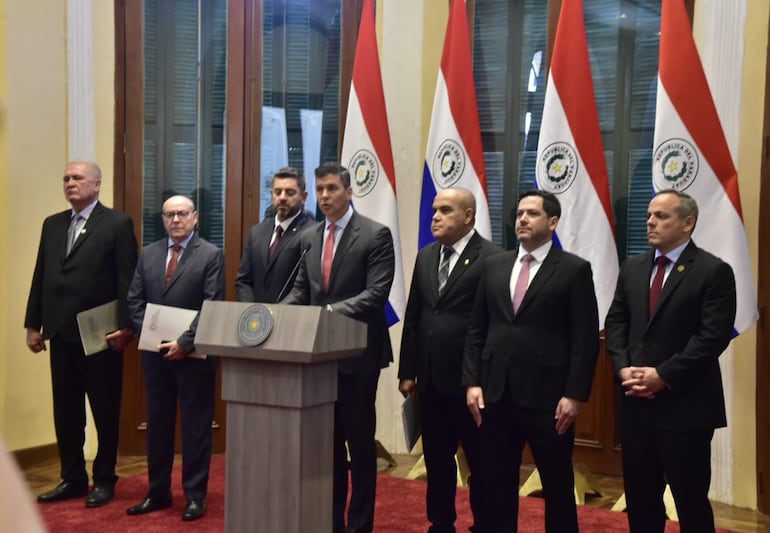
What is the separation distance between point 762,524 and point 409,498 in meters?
1.62

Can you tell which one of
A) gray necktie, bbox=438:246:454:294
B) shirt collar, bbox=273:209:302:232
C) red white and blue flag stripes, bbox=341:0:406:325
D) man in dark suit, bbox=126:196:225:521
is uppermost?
red white and blue flag stripes, bbox=341:0:406:325

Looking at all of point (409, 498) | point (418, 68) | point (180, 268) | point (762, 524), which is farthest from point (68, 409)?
point (762, 524)

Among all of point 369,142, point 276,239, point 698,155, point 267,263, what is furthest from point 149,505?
point 698,155

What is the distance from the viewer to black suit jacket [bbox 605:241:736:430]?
2.73 m

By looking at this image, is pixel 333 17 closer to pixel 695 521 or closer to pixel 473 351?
pixel 473 351

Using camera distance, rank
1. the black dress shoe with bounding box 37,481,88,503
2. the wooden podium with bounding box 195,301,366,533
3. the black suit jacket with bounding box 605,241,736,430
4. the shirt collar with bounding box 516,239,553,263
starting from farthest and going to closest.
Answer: the black dress shoe with bounding box 37,481,88,503, the shirt collar with bounding box 516,239,553,263, the black suit jacket with bounding box 605,241,736,430, the wooden podium with bounding box 195,301,366,533

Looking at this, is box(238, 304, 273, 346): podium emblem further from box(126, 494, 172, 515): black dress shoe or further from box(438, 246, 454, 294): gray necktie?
box(126, 494, 172, 515): black dress shoe

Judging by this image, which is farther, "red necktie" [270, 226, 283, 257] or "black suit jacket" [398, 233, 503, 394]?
"red necktie" [270, 226, 283, 257]

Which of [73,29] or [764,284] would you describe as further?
[73,29]

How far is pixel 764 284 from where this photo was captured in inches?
159

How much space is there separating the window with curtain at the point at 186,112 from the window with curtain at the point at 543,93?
1.63 meters

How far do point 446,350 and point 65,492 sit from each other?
6.59ft

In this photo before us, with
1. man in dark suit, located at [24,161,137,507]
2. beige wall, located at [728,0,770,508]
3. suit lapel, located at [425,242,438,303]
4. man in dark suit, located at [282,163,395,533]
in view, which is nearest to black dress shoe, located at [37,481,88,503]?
man in dark suit, located at [24,161,137,507]

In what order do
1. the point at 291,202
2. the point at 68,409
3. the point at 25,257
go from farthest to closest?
the point at 25,257, the point at 68,409, the point at 291,202
